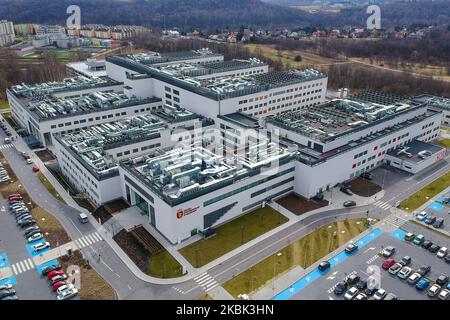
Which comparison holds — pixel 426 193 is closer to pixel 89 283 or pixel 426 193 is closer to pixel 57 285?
pixel 89 283

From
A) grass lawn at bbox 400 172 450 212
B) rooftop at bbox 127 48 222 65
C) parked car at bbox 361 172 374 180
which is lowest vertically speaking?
grass lawn at bbox 400 172 450 212

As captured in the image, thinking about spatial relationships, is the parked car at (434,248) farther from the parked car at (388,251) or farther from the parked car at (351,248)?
the parked car at (351,248)

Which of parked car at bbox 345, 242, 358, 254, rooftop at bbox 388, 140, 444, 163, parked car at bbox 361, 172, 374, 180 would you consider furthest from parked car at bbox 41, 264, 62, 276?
rooftop at bbox 388, 140, 444, 163

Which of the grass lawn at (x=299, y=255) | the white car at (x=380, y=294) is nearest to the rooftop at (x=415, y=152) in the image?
the grass lawn at (x=299, y=255)

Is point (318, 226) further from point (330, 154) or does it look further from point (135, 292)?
point (135, 292)

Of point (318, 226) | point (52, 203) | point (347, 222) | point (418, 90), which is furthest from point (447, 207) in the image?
point (418, 90)

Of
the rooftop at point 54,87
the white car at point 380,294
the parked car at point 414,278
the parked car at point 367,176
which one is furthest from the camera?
the rooftop at point 54,87

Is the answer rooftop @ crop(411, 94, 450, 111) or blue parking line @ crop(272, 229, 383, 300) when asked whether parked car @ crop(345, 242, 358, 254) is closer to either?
blue parking line @ crop(272, 229, 383, 300)
